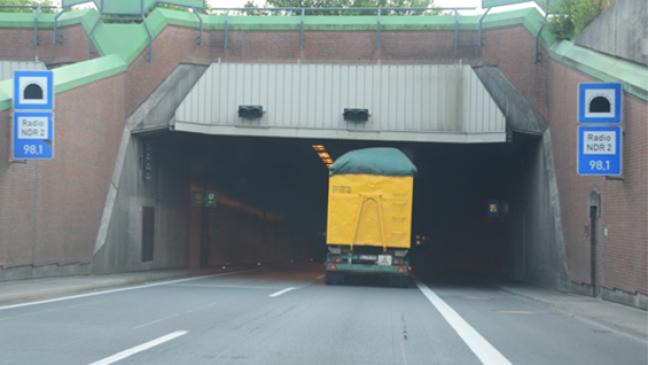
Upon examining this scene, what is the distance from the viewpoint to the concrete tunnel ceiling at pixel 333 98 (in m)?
28.3

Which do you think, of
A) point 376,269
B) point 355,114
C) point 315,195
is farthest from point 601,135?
point 315,195

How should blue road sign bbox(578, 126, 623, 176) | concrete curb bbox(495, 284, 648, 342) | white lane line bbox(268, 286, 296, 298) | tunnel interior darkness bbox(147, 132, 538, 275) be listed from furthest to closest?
tunnel interior darkness bbox(147, 132, 538, 275) → white lane line bbox(268, 286, 296, 298) → blue road sign bbox(578, 126, 623, 176) → concrete curb bbox(495, 284, 648, 342)

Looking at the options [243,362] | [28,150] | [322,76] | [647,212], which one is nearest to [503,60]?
[322,76]

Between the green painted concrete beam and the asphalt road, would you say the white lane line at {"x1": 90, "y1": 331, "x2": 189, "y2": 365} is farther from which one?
the green painted concrete beam

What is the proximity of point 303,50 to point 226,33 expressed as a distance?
275 centimetres

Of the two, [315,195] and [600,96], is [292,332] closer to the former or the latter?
[600,96]

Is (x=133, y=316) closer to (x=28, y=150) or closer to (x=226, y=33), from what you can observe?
(x=28, y=150)

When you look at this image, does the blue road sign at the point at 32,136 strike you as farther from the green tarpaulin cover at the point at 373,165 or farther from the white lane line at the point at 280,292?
the green tarpaulin cover at the point at 373,165

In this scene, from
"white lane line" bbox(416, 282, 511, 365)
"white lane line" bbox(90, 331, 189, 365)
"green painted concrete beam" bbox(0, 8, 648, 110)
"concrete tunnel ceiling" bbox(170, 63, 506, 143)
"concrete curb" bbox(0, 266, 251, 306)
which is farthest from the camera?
"concrete tunnel ceiling" bbox(170, 63, 506, 143)

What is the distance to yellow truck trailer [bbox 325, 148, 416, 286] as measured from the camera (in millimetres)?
24188

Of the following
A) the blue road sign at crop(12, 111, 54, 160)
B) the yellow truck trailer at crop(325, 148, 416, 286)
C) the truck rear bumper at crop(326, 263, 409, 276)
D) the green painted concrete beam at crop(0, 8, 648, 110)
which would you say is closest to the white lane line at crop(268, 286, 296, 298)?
the truck rear bumper at crop(326, 263, 409, 276)

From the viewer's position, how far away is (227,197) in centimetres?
4150

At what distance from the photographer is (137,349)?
31.9 feet

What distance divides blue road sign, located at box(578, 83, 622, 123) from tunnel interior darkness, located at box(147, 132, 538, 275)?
937cm
